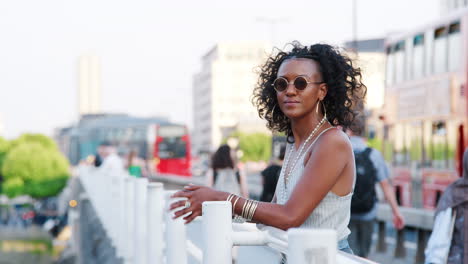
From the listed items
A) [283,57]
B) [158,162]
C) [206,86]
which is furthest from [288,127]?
[206,86]

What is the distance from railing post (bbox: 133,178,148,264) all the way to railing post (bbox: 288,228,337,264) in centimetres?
459

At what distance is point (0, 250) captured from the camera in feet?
353

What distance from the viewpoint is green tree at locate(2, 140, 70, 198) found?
11349cm

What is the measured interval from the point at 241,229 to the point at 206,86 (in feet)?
470

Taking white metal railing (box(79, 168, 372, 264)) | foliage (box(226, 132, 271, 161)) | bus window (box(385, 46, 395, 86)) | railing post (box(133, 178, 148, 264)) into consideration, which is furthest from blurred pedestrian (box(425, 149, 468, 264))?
foliage (box(226, 132, 271, 161))

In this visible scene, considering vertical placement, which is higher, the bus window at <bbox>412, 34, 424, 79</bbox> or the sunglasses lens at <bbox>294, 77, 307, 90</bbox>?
the bus window at <bbox>412, 34, 424, 79</bbox>

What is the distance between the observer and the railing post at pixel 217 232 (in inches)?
115

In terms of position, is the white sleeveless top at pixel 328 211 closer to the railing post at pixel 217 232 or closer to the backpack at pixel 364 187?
the railing post at pixel 217 232

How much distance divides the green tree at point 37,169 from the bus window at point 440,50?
99667mm

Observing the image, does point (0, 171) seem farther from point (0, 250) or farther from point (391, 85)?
point (391, 85)

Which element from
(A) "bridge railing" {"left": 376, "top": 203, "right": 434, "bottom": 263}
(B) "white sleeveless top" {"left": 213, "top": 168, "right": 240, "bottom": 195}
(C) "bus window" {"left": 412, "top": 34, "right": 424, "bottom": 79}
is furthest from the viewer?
(C) "bus window" {"left": 412, "top": 34, "right": 424, "bottom": 79}

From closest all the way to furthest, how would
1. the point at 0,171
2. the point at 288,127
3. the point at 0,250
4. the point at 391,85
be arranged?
the point at 288,127
the point at 391,85
the point at 0,250
the point at 0,171

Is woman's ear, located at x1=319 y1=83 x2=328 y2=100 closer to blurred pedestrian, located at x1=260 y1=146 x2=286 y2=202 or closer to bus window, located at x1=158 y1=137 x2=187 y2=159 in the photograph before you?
blurred pedestrian, located at x1=260 y1=146 x2=286 y2=202

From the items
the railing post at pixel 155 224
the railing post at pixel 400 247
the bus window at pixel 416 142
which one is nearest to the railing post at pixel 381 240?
the railing post at pixel 400 247
